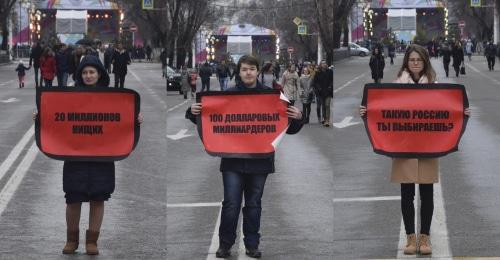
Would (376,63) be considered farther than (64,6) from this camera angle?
No

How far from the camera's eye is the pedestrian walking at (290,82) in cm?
2848

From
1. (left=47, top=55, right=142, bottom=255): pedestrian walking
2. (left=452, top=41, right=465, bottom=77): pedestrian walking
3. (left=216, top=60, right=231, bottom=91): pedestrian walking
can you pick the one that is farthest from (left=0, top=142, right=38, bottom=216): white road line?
(left=452, top=41, right=465, bottom=77): pedestrian walking

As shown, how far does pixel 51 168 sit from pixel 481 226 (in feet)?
25.0

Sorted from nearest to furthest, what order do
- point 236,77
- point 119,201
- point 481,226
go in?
1. point 236,77
2. point 481,226
3. point 119,201

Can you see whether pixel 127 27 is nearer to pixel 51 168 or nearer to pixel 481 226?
pixel 51 168

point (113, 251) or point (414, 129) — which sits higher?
point (414, 129)

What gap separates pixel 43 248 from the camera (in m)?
10.7

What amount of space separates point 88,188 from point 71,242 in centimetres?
48

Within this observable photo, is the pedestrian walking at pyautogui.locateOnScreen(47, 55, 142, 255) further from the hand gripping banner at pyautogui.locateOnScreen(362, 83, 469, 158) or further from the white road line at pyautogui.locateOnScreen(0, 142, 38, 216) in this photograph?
the white road line at pyautogui.locateOnScreen(0, 142, 38, 216)

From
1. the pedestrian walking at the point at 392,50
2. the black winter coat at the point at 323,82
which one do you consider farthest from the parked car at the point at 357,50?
the black winter coat at the point at 323,82

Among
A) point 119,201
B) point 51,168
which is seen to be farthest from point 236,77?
point 51,168

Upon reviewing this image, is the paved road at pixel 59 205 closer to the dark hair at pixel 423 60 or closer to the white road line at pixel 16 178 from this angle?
the white road line at pixel 16 178

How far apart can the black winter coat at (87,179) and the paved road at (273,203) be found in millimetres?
751

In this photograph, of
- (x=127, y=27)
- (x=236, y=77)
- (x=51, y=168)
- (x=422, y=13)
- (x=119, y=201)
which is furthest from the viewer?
(x=127, y=27)
